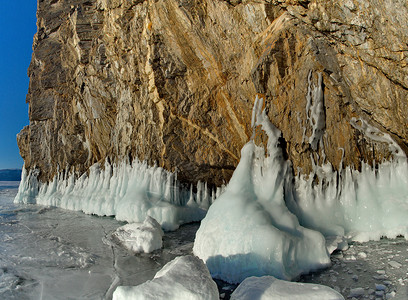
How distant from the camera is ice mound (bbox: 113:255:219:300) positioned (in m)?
3.10

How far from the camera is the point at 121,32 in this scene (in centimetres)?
1123

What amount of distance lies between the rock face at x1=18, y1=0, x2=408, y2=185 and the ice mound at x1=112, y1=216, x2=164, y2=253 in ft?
12.4

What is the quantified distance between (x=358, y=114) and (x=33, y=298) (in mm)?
7326

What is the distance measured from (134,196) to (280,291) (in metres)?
7.65

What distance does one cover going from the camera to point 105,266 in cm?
552

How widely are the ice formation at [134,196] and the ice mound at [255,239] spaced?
3.35 meters

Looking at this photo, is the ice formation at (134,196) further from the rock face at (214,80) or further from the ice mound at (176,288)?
the ice mound at (176,288)

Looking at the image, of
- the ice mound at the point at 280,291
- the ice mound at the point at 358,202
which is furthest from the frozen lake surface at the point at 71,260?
the ice mound at the point at 358,202

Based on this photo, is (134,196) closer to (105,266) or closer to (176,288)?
(105,266)

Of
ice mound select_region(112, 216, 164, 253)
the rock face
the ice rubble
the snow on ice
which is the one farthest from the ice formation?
the ice rubble

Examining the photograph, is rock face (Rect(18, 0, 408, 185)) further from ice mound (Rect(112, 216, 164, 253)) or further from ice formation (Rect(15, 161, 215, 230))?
ice mound (Rect(112, 216, 164, 253))

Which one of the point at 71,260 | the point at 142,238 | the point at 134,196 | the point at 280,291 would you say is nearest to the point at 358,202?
the point at 280,291

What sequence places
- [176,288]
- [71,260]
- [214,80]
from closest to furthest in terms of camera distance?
[176,288] → [71,260] → [214,80]

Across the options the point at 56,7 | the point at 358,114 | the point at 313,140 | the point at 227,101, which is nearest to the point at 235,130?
the point at 227,101
